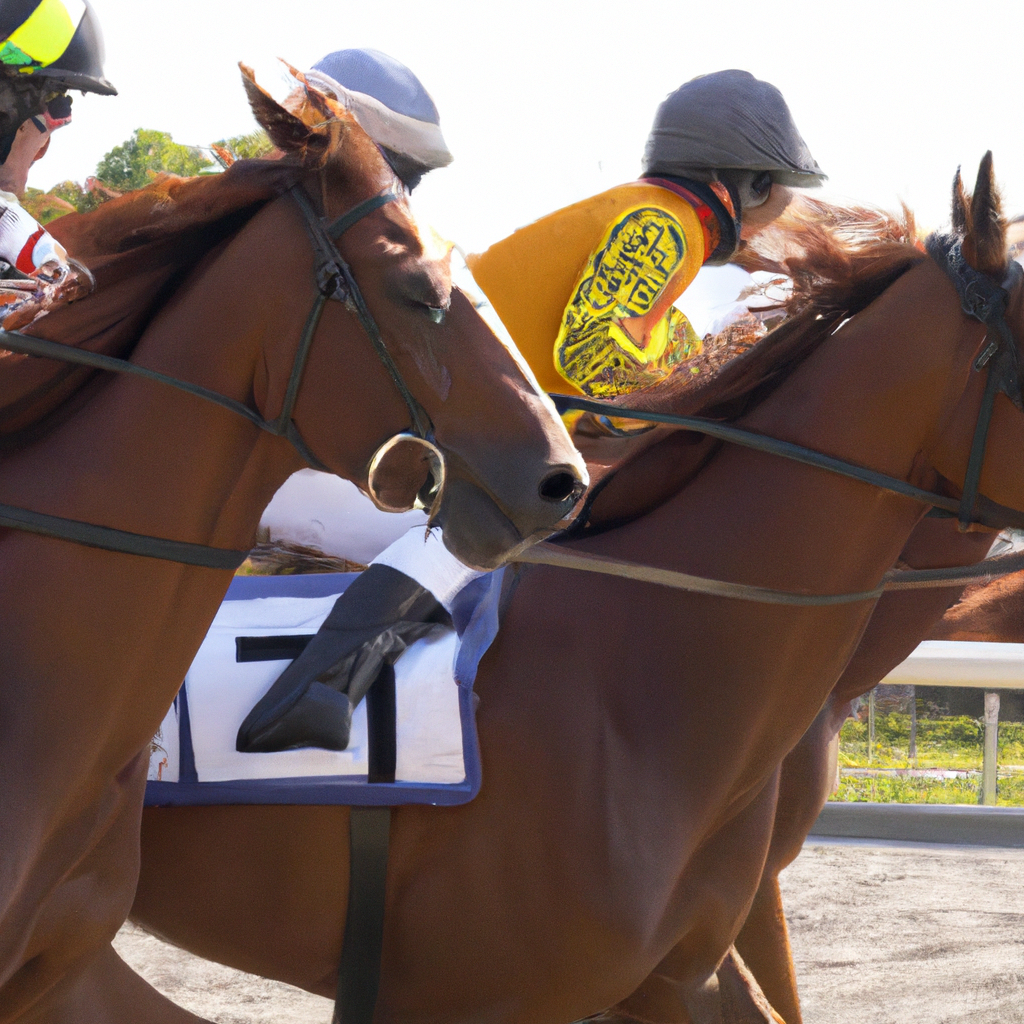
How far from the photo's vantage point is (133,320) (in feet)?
6.64

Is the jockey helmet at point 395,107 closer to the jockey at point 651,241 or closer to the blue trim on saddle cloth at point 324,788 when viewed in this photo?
the jockey at point 651,241

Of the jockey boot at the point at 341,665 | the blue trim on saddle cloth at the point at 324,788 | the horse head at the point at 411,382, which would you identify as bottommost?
the blue trim on saddle cloth at the point at 324,788

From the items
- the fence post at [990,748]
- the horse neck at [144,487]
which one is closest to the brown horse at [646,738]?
the horse neck at [144,487]

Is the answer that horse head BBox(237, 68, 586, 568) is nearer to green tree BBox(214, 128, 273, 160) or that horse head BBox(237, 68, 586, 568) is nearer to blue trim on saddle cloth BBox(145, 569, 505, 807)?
green tree BBox(214, 128, 273, 160)

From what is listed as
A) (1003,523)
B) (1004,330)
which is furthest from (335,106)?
(1003,523)

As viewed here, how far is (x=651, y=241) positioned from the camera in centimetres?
329

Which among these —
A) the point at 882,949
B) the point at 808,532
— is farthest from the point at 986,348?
the point at 882,949

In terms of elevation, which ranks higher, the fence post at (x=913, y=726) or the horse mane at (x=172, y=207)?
the horse mane at (x=172, y=207)

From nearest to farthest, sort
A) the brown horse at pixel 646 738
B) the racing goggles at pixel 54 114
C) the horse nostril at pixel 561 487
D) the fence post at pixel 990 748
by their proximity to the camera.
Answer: the horse nostril at pixel 561 487 → the racing goggles at pixel 54 114 → the brown horse at pixel 646 738 → the fence post at pixel 990 748

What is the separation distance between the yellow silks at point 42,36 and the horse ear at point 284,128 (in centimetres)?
66

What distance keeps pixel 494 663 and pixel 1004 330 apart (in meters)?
1.23

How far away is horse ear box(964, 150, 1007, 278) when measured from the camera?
2645mm

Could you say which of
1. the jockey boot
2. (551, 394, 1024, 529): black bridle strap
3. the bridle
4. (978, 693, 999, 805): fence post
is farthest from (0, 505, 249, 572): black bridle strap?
(978, 693, 999, 805): fence post

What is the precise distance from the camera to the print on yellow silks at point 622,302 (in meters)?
3.29
